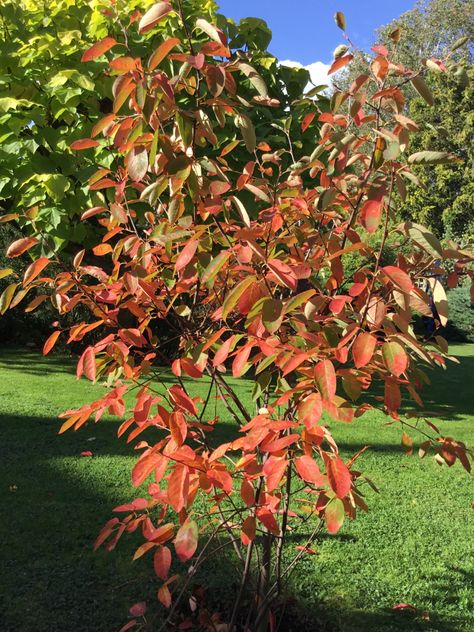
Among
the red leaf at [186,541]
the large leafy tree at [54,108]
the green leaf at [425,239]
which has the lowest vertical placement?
the red leaf at [186,541]

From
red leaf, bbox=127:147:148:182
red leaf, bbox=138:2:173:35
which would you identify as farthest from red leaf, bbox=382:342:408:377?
red leaf, bbox=138:2:173:35

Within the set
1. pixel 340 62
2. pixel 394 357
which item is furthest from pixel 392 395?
pixel 340 62

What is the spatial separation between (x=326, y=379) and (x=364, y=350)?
0.31 feet

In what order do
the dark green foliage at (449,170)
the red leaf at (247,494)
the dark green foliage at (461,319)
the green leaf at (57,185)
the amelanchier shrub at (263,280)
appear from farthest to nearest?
the dark green foliage at (449,170)
the dark green foliage at (461,319)
the green leaf at (57,185)
the red leaf at (247,494)
the amelanchier shrub at (263,280)

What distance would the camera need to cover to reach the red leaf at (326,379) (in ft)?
3.73

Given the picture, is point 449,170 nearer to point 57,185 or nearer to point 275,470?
point 57,185

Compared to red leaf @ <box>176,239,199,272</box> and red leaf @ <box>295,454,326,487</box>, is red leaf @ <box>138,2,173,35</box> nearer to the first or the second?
red leaf @ <box>176,239,199,272</box>

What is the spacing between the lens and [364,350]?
115 cm

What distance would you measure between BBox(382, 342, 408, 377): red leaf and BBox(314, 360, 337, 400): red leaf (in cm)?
11

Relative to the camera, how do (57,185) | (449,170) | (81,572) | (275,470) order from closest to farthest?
(275,470) < (81,572) < (57,185) < (449,170)

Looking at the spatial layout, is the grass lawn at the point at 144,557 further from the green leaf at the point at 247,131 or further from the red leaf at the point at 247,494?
the green leaf at the point at 247,131

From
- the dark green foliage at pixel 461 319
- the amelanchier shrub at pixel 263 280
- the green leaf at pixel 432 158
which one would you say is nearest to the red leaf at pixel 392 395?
the amelanchier shrub at pixel 263 280

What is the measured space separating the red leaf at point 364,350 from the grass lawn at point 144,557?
160cm

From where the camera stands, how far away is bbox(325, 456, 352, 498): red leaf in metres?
1.18
